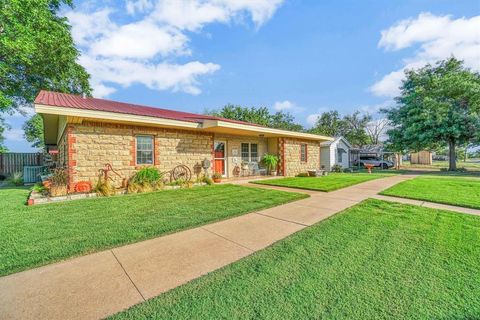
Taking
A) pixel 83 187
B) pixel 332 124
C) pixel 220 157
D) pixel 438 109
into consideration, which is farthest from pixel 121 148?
pixel 332 124

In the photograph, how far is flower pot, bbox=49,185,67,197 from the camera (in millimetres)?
6613

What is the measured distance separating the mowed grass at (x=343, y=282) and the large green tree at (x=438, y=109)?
67.0 feet

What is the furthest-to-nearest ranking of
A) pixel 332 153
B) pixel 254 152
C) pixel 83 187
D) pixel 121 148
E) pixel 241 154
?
pixel 332 153, pixel 254 152, pixel 241 154, pixel 121 148, pixel 83 187

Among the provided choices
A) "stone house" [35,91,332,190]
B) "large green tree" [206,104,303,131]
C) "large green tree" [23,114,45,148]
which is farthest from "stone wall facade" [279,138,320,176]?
"large green tree" [23,114,45,148]

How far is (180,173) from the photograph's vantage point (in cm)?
976

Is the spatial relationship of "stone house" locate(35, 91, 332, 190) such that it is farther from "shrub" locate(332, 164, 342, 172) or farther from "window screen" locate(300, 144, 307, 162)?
"shrub" locate(332, 164, 342, 172)

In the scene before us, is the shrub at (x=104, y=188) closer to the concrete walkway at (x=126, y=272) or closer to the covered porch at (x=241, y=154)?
the concrete walkway at (x=126, y=272)

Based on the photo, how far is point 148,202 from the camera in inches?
245

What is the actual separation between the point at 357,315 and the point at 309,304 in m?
0.41

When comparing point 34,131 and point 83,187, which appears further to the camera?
point 34,131

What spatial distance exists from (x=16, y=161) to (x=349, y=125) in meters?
43.8

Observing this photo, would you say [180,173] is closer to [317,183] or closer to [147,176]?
[147,176]

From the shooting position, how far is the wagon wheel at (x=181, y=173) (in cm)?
955

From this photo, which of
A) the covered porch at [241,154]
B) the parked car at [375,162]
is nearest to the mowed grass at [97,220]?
the covered porch at [241,154]
